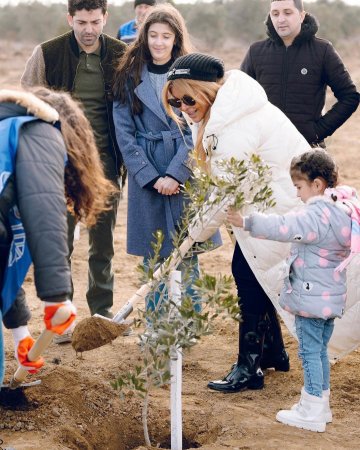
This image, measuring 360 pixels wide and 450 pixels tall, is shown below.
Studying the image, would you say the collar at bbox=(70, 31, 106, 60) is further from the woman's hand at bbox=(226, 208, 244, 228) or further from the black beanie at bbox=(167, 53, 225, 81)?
the woman's hand at bbox=(226, 208, 244, 228)

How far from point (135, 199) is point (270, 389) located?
4.77ft

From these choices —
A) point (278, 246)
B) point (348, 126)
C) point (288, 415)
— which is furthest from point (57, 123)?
point (348, 126)

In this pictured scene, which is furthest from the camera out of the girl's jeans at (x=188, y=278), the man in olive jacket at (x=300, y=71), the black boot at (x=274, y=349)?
the man in olive jacket at (x=300, y=71)

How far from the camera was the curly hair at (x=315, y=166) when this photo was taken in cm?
443

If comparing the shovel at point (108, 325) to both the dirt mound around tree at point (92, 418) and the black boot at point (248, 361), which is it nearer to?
the dirt mound around tree at point (92, 418)

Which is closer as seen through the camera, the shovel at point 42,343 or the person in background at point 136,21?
the shovel at point 42,343

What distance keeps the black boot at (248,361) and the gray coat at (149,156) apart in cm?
82

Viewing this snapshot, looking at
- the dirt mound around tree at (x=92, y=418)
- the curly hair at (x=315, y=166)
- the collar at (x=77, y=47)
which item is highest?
the collar at (x=77, y=47)

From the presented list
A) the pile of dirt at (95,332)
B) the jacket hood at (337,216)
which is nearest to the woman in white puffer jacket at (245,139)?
the jacket hood at (337,216)

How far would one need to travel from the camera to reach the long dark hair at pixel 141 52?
18.6 ft

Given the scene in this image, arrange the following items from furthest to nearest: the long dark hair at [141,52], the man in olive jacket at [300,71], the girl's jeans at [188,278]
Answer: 1. the man in olive jacket at [300,71]
2. the long dark hair at [141,52]
3. the girl's jeans at [188,278]

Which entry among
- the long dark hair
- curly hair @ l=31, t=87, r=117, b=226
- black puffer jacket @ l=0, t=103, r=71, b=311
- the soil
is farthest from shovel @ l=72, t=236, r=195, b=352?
the long dark hair

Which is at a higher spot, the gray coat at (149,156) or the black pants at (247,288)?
the gray coat at (149,156)

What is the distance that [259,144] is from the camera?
15.8 ft
